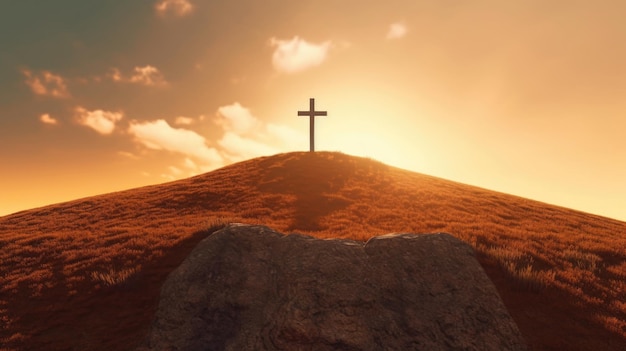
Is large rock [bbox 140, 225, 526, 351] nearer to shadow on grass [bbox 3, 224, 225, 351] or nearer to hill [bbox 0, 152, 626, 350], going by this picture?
hill [bbox 0, 152, 626, 350]

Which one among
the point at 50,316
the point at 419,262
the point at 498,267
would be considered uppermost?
the point at 419,262

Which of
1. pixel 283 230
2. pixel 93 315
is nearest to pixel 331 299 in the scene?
pixel 93 315

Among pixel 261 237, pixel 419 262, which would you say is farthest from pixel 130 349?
pixel 419 262

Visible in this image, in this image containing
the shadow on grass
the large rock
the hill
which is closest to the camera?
the large rock

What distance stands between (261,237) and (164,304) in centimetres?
220

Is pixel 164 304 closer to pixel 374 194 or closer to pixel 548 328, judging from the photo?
pixel 548 328

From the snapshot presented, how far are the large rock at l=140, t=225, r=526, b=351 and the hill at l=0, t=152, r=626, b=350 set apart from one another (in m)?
1.93

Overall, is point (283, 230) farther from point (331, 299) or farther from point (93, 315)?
point (331, 299)

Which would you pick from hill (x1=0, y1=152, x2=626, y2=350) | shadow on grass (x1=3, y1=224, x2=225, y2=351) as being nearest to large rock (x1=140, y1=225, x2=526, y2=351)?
hill (x1=0, y1=152, x2=626, y2=350)

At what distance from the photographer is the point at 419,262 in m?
A: 6.89

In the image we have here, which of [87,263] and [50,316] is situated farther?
[87,263]

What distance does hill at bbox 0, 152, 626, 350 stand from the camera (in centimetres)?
826

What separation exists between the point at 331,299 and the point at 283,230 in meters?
9.04

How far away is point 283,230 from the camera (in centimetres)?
1470
